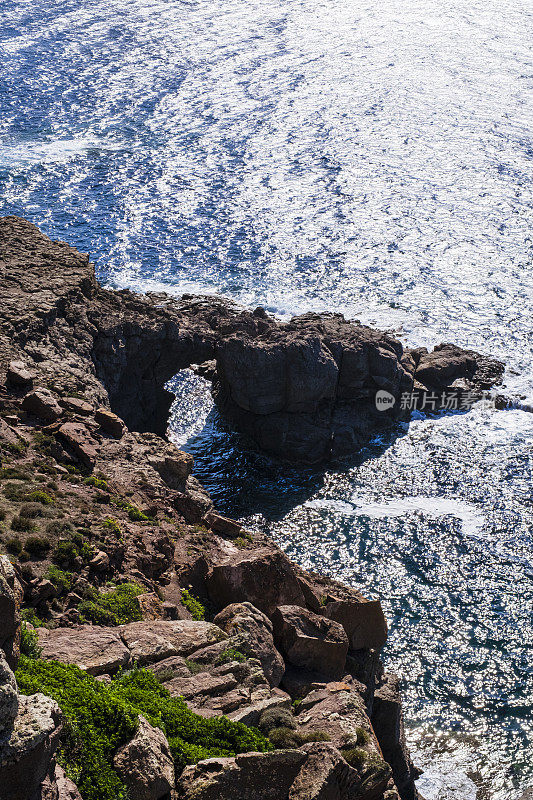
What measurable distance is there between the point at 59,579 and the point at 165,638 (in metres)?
5.91

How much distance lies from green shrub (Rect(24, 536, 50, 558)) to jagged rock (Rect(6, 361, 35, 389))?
15940 millimetres

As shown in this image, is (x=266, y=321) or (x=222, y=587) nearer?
(x=222, y=587)

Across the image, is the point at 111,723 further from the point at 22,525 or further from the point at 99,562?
the point at 22,525

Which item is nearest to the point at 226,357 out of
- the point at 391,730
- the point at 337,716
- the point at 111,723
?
the point at 391,730

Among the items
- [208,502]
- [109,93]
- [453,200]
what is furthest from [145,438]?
[109,93]

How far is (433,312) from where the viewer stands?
334ft

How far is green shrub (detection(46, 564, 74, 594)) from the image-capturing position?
33.2 meters

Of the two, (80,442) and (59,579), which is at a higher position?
(59,579)

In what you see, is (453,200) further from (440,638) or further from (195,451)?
(440,638)

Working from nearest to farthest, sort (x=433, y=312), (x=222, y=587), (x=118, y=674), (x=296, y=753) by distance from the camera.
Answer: (x=296, y=753), (x=118, y=674), (x=222, y=587), (x=433, y=312)

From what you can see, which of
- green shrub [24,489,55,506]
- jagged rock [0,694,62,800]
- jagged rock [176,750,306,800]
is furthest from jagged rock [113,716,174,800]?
green shrub [24,489,55,506]

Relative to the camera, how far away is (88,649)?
1065 inches

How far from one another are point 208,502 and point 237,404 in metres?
29.2

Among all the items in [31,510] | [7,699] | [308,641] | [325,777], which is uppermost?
[7,699]
